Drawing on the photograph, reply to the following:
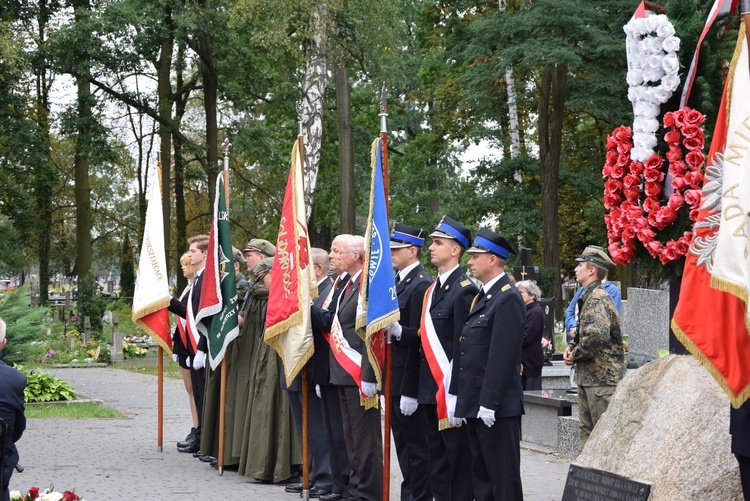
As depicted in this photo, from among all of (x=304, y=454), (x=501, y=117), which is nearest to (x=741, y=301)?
(x=304, y=454)

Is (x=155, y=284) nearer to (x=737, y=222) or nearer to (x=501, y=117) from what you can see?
(x=737, y=222)

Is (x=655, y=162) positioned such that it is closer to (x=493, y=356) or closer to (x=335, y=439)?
(x=493, y=356)

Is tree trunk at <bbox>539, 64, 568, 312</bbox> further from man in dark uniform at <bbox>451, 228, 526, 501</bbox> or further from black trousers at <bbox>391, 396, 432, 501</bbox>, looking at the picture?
man in dark uniform at <bbox>451, 228, 526, 501</bbox>

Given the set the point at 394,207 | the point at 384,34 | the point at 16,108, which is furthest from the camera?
the point at 394,207

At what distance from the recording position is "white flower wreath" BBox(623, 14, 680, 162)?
6.38 meters

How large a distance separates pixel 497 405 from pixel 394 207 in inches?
1346

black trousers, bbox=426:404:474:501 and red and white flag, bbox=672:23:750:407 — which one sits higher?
red and white flag, bbox=672:23:750:407

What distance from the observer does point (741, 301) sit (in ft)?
15.6

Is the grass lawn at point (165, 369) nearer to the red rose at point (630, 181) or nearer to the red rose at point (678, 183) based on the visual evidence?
the red rose at point (630, 181)

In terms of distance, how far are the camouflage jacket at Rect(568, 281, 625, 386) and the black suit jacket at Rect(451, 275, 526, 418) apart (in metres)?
1.96

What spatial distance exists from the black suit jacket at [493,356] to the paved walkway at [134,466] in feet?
8.04

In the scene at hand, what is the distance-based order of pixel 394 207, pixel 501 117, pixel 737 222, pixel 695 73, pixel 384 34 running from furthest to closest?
pixel 394 207 < pixel 501 117 < pixel 384 34 < pixel 695 73 < pixel 737 222

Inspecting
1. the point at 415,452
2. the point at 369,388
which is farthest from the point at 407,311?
the point at 415,452

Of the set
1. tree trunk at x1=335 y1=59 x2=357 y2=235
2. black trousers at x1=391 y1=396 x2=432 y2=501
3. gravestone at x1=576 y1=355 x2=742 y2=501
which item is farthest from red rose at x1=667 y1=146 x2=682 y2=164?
tree trunk at x1=335 y1=59 x2=357 y2=235
